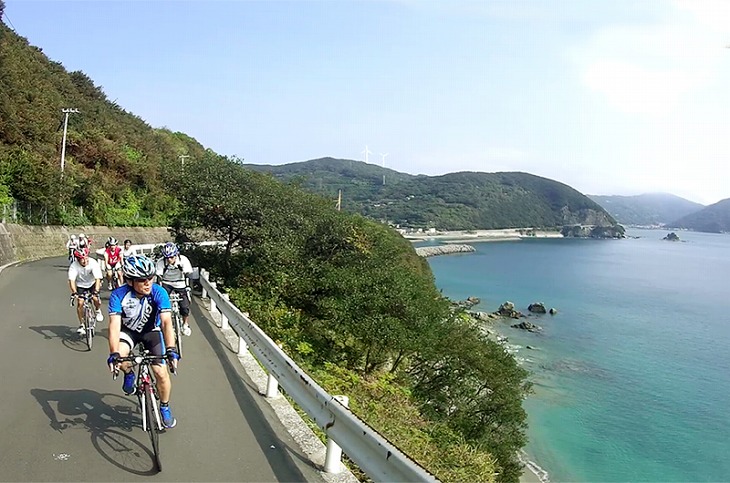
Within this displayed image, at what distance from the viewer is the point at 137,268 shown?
16.4 ft

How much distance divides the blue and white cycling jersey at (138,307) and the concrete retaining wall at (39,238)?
18.8m

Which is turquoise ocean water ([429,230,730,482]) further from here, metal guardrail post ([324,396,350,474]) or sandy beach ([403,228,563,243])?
sandy beach ([403,228,563,243])

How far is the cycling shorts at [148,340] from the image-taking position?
517 centimetres

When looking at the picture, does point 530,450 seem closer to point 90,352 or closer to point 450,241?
point 90,352

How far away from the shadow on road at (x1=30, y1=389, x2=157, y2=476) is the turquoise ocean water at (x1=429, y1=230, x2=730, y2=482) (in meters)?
23.0

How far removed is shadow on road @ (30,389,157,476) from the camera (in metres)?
4.86

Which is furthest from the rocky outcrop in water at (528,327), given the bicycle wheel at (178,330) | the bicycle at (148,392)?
the bicycle at (148,392)

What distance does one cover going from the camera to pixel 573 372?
130ft

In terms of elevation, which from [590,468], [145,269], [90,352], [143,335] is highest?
[145,269]

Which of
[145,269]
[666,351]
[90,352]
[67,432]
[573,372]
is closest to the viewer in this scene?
[145,269]

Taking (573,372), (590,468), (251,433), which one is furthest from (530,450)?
(251,433)

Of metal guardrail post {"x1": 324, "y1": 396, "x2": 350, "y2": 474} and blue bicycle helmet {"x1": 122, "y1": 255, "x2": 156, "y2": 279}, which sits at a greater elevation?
blue bicycle helmet {"x1": 122, "y1": 255, "x2": 156, "y2": 279}

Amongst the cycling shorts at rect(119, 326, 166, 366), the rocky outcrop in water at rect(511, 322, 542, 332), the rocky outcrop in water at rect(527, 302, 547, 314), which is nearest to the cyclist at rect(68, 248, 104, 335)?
the cycling shorts at rect(119, 326, 166, 366)

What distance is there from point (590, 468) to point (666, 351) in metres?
24.1
